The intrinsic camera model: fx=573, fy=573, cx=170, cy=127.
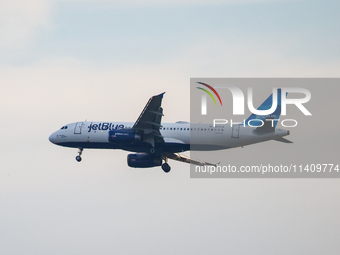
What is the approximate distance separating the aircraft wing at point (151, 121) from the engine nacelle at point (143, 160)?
215 inches

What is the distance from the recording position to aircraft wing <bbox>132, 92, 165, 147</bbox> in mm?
58250

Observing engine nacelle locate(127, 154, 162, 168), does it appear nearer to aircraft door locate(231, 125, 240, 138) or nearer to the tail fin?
aircraft door locate(231, 125, 240, 138)

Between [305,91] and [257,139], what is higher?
[305,91]

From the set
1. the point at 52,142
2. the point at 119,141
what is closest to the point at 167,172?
the point at 119,141

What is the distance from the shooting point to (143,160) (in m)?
69.8

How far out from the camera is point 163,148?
65500 mm

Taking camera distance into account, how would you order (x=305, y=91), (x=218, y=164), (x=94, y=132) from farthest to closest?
(x=218, y=164) < (x=94, y=132) < (x=305, y=91)

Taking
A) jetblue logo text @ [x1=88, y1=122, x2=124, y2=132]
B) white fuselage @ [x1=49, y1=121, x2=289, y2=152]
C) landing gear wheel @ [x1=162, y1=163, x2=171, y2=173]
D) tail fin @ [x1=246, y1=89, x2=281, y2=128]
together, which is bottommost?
landing gear wheel @ [x1=162, y1=163, x2=171, y2=173]

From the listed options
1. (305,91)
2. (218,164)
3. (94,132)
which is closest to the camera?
(305,91)

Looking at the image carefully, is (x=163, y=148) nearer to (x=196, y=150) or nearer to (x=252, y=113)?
(x=196, y=150)

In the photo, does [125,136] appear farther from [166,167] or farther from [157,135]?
[166,167]

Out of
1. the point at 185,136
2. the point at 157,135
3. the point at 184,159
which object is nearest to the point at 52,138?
the point at 157,135

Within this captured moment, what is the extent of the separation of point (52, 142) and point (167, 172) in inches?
593

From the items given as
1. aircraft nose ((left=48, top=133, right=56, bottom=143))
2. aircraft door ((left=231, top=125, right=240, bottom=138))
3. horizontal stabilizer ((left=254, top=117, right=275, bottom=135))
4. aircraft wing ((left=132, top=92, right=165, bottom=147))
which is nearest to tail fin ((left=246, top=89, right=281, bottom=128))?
horizontal stabilizer ((left=254, top=117, right=275, bottom=135))
